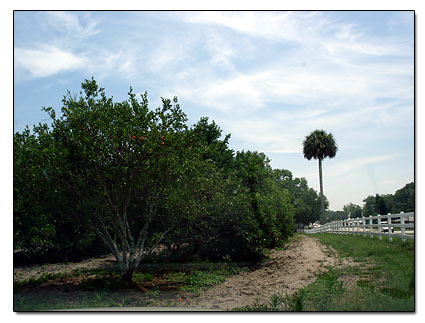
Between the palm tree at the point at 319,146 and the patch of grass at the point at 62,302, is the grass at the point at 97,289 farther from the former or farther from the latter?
the palm tree at the point at 319,146

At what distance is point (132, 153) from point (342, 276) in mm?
4019

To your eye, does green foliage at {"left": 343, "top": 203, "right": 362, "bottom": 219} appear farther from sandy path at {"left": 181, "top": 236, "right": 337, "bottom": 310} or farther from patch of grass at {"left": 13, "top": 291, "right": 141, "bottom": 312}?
patch of grass at {"left": 13, "top": 291, "right": 141, "bottom": 312}

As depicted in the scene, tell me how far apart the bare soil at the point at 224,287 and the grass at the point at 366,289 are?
185 mm

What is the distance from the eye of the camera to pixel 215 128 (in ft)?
21.0

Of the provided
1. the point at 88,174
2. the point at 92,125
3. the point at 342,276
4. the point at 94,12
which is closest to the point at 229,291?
the point at 342,276

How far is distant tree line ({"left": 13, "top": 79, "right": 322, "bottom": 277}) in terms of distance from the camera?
605 centimetres

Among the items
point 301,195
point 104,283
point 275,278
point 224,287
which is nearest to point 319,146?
point 301,195

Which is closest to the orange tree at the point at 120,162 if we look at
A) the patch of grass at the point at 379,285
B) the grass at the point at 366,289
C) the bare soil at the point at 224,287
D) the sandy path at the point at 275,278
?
the bare soil at the point at 224,287

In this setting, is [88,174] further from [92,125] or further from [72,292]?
[72,292]

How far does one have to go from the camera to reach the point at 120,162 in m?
6.40

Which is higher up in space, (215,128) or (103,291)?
(215,128)

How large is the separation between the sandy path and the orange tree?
148 cm

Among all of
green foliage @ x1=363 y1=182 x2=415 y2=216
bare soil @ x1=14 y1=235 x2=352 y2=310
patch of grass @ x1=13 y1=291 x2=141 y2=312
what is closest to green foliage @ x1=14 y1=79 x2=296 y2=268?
bare soil @ x1=14 y1=235 x2=352 y2=310

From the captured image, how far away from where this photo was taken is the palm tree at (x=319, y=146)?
5.77m
